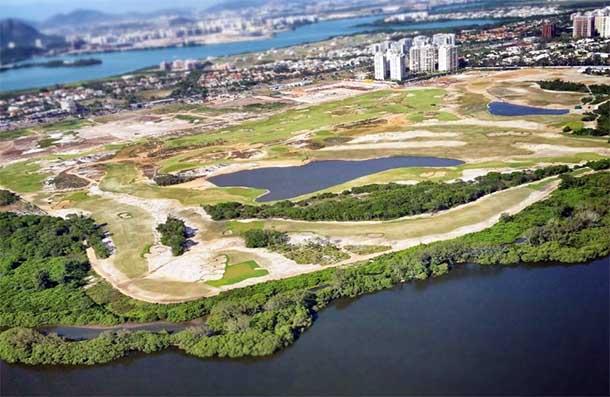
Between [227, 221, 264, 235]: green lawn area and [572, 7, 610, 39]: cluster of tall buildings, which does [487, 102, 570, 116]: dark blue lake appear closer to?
[227, 221, 264, 235]: green lawn area

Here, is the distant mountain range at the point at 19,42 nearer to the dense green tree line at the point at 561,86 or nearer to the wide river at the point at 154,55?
the wide river at the point at 154,55

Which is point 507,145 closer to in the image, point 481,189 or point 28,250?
point 481,189

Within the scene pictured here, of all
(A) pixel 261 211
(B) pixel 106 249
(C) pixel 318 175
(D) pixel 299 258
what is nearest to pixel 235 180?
(C) pixel 318 175

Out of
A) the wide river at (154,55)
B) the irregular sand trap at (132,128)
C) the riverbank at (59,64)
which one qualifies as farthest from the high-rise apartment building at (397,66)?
the riverbank at (59,64)

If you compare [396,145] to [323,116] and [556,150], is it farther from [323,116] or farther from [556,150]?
[323,116]

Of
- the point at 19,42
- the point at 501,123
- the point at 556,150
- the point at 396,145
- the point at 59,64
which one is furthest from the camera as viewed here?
the point at 59,64

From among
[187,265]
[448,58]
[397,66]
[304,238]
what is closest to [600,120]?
[304,238]
